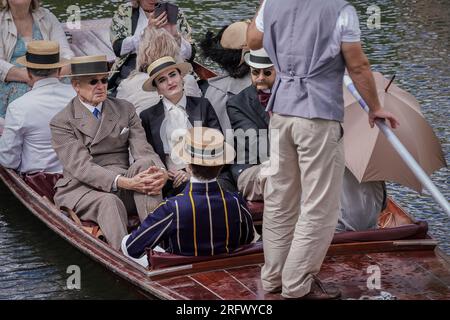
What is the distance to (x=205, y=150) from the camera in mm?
5324

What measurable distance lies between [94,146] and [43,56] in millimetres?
731

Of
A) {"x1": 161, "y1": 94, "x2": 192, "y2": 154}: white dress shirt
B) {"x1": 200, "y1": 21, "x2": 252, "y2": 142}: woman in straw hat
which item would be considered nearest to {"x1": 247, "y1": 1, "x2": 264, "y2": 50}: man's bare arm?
{"x1": 161, "y1": 94, "x2": 192, "y2": 154}: white dress shirt

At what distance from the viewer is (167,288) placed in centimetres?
548

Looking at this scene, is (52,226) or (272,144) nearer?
(272,144)

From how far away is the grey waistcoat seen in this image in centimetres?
483

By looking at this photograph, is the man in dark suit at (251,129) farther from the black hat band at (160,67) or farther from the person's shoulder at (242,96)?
the black hat band at (160,67)

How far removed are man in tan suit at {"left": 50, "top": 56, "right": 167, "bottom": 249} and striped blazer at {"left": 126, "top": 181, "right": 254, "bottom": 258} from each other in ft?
2.17

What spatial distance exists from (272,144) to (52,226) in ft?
6.23

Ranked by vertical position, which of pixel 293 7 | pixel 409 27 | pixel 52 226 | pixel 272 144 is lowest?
pixel 409 27

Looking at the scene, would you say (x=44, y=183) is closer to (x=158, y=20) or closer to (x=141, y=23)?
(x=158, y=20)

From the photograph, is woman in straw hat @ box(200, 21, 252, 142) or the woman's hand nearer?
woman in straw hat @ box(200, 21, 252, 142)

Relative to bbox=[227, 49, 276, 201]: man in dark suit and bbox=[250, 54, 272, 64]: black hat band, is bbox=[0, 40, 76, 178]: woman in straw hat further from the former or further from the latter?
bbox=[250, 54, 272, 64]: black hat band
